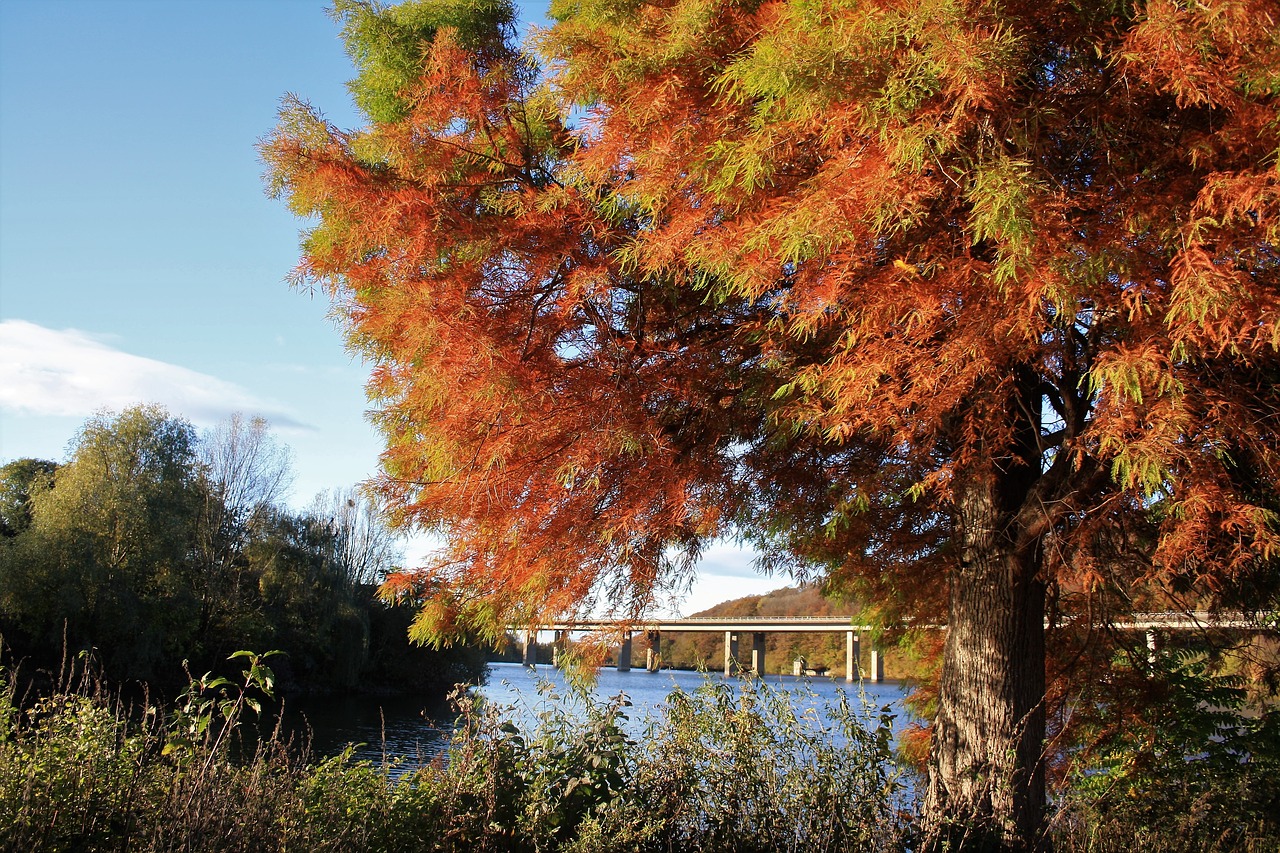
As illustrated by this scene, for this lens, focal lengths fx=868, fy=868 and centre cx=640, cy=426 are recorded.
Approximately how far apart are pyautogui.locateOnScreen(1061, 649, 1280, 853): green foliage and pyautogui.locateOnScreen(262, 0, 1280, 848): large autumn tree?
48 cm

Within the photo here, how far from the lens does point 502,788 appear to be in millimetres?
3551

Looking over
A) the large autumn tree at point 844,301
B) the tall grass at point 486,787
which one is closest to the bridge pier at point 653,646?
the large autumn tree at point 844,301

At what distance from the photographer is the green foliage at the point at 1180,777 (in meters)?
4.45

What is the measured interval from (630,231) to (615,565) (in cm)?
210

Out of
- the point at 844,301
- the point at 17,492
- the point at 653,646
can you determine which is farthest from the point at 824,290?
the point at 17,492

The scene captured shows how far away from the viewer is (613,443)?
191 inches

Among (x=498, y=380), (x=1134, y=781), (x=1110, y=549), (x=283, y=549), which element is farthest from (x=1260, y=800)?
(x=283, y=549)

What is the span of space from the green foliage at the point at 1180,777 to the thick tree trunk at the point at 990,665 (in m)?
0.40

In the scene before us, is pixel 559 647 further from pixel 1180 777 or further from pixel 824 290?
pixel 1180 777

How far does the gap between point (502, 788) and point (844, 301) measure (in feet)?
8.57

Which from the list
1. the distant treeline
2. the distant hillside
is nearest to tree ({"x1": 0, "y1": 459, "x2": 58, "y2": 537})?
the distant treeline

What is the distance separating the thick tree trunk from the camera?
195 inches

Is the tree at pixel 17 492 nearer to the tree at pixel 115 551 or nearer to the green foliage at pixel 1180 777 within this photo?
the tree at pixel 115 551

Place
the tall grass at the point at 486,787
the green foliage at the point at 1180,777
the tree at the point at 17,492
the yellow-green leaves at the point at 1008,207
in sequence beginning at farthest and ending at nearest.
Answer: the tree at the point at 17,492, the green foliage at the point at 1180,777, the yellow-green leaves at the point at 1008,207, the tall grass at the point at 486,787
